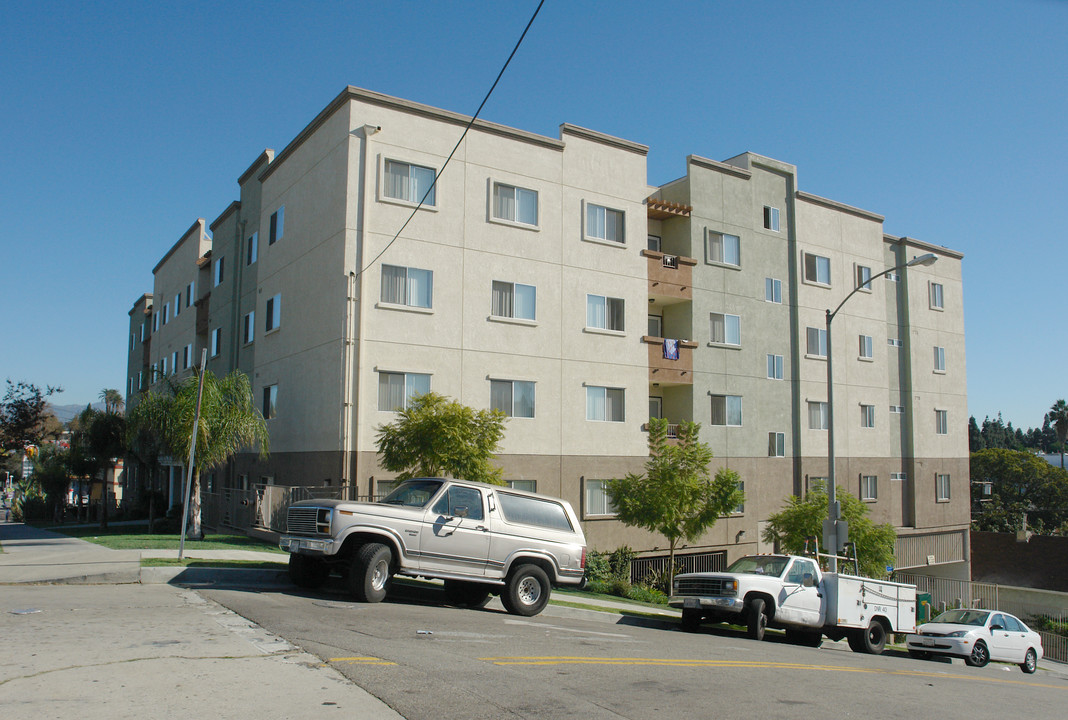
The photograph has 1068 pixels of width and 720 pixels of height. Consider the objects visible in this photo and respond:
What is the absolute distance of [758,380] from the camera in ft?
110

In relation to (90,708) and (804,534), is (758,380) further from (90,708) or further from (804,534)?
(90,708)

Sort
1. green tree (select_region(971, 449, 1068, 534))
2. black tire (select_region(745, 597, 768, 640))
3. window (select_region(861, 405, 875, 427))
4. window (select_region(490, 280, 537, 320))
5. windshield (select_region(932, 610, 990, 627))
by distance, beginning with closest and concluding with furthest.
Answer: black tire (select_region(745, 597, 768, 640))
windshield (select_region(932, 610, 990, 627))
window (select_region(490, 280, 537, 320))
window (select_region(861, 405, 875, 427))
green tree (select_region(971, 449, 1068, 534))

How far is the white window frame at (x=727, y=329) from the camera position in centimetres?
3222

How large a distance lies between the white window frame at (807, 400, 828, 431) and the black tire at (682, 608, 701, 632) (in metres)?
20.2

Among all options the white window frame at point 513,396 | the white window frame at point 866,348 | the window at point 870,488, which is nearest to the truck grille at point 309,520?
the white window frame at point 513,396

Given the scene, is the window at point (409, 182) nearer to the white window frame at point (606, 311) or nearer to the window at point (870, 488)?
the white window frame at point (606, 311)

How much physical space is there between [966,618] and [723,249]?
1651cm

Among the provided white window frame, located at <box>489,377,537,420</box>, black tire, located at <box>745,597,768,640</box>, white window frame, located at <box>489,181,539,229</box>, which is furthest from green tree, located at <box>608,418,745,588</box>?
white window frame, located at <box>489,181,539,229</box>

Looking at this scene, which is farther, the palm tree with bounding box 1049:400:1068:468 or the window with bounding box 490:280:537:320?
the palm tree with bounding box 1049:400:1068:468

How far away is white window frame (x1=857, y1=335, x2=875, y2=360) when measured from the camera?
125ft

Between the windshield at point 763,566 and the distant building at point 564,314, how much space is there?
10014mm

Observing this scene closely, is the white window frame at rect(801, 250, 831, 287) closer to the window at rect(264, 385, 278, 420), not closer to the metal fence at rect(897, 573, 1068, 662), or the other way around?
the metal fence at rect(897, 573, 1068, 662)

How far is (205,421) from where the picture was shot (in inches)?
963

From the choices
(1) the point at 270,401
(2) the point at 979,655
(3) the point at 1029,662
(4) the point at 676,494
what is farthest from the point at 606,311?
(3) the point at 1029,662
